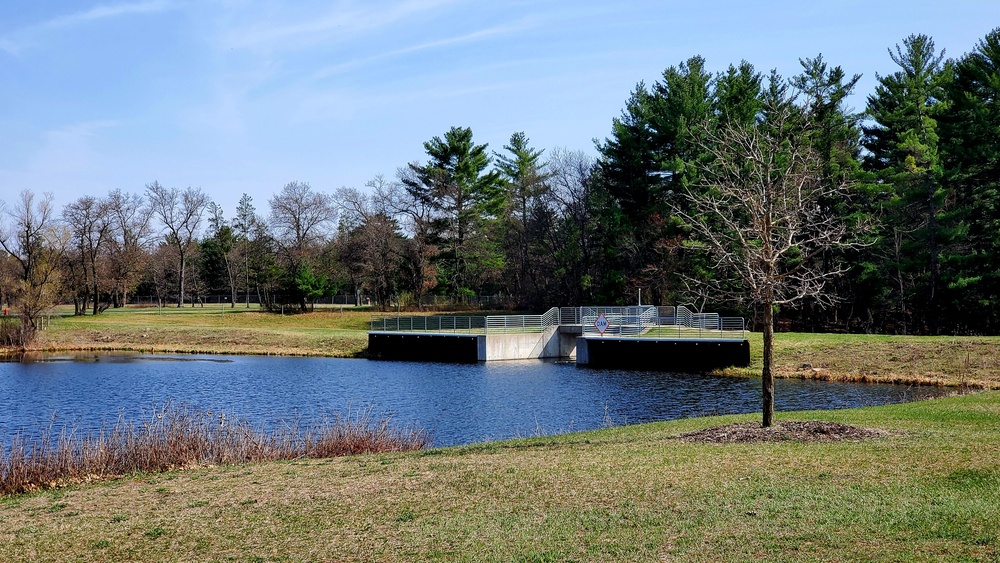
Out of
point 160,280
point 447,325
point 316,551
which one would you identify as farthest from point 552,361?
point 160,280

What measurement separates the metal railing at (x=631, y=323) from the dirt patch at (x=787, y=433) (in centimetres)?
2672

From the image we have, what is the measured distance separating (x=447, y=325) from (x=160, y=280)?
5602 cm

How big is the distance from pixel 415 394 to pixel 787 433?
19979 mm

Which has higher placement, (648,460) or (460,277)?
(460,277)

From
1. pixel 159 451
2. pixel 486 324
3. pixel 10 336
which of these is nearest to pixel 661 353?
pixel 486 324

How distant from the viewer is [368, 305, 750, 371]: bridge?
44.5m

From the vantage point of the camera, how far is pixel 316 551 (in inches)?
362

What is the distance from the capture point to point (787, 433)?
15.7 meters

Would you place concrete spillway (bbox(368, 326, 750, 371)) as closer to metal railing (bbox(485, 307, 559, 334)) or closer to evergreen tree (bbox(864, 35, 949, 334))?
metal railing (bbox(485, 307, 559, 334))

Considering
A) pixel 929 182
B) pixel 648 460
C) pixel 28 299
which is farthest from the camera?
pixel 28 299

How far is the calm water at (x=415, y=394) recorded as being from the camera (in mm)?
25750

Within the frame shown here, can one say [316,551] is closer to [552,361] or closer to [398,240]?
[552,361]

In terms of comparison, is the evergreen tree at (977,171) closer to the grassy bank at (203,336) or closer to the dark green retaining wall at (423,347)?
the dark green retaining wall at (423,347)

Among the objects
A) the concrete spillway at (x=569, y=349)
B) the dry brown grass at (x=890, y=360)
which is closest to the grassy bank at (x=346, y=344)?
the dry brown grass at (x=890, y=360)
